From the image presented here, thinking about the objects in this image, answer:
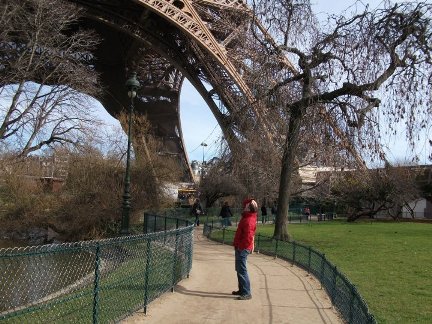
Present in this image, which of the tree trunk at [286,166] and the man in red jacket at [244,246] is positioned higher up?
the tree trunk at [286,166]

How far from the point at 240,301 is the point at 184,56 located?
3052cm

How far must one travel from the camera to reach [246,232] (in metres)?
9.16

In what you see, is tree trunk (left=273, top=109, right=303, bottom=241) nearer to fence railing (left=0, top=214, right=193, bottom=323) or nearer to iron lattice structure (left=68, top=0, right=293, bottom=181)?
iron lattice structure (left=68, top=0, right=293, bottom=181)

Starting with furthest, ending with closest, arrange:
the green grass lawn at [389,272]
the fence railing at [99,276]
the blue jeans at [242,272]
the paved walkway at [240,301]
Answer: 1. the blue jeans at [242,272]
2. the green grass lawn at [389,272]
3. the paved walkway at [240,301]
4. the fence railing at [99,276]

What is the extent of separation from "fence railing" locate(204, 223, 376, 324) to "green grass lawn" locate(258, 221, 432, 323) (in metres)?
0.72

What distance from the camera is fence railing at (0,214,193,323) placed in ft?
20.8

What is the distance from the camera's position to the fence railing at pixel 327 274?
643 cm

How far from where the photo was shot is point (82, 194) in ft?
82.8

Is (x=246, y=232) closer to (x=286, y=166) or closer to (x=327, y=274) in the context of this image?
(x=327, y=274)

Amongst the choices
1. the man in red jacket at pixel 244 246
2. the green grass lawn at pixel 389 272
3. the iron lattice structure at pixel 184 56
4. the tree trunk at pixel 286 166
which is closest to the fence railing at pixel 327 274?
the green grass lawn at pixel 389 272

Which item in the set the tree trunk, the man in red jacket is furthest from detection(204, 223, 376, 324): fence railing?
the tree trunk

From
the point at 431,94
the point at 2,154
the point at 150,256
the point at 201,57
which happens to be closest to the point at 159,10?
the point at 201,57

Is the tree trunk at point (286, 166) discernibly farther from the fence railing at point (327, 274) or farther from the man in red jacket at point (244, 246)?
the man in red jacket at point (244, 246)

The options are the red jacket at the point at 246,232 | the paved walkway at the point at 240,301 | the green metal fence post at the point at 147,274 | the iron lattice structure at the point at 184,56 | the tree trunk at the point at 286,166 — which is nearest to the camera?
the paved walkway at the point at 240,301
